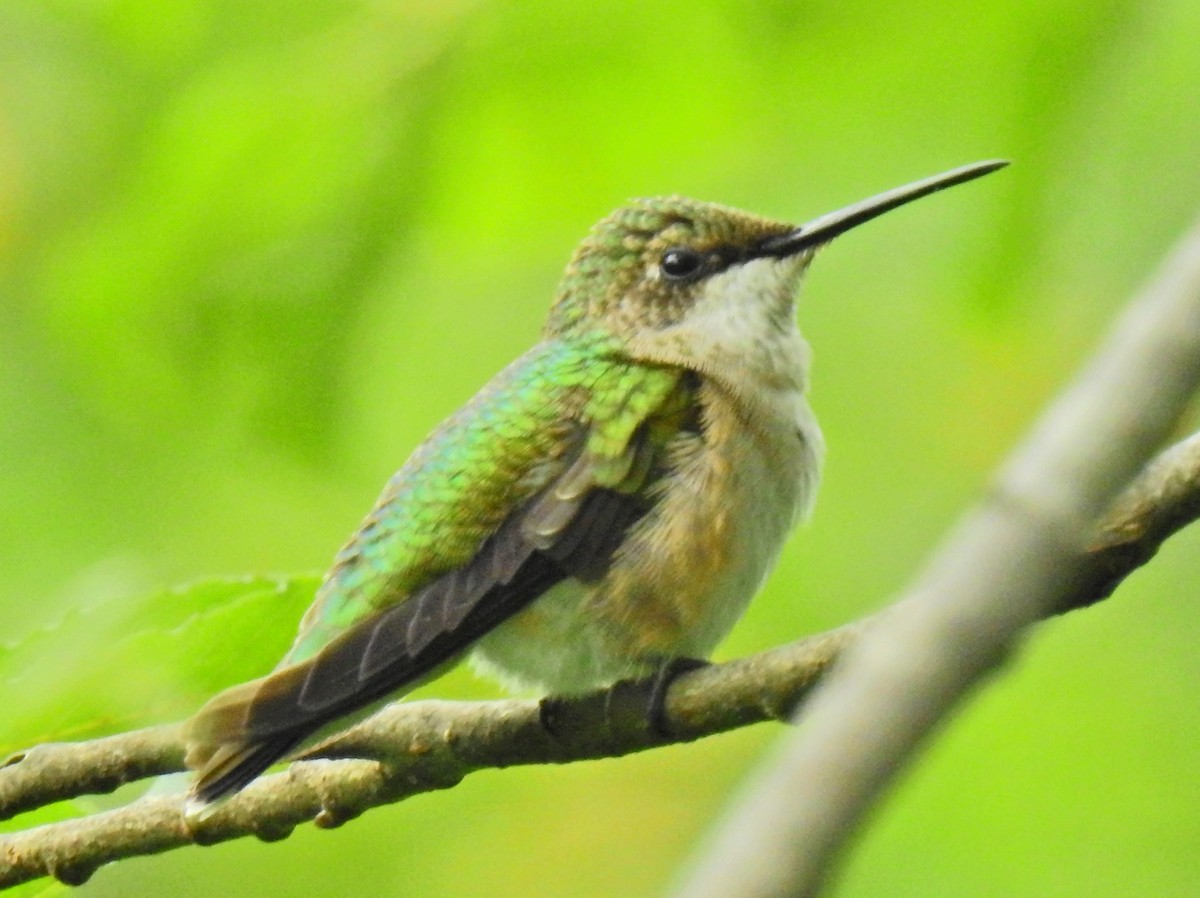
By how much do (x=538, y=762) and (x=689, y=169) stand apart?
8.41ft

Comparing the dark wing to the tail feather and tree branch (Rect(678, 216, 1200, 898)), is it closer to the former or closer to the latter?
the tail feather

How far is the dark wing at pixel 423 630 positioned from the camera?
3002mm

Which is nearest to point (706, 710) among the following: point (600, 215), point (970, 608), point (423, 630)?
point (423, 630)

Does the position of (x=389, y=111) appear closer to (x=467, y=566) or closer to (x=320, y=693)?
(x=467, y=566)

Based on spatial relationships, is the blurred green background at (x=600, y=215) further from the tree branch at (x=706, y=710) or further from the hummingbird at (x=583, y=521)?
the tree branch at (x=706, y=710)

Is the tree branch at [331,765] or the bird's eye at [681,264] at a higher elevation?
→ the bird's eye at [681,264]

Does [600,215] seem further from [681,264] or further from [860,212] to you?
[860,212]

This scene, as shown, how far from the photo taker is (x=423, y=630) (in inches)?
137

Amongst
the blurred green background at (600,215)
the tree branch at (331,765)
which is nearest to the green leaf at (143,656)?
the tree branch at (331,765)

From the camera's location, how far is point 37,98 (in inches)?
213

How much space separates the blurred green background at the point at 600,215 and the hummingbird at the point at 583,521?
36 centimetres

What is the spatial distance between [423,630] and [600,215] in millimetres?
2378

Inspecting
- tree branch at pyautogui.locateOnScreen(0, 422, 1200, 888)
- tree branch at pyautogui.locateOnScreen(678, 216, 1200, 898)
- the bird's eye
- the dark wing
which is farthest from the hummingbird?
tree branch at pyautogui.locateOnScreen(678, 216, 1200, 898)

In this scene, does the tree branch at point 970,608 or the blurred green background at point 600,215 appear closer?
the tree branch at point 970,608
